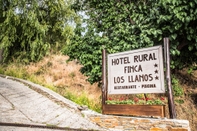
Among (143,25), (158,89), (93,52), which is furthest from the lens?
(93,52)

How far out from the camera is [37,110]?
5.35m

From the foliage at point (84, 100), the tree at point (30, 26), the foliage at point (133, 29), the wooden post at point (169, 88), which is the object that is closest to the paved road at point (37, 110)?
the foliage at point (84, 100)

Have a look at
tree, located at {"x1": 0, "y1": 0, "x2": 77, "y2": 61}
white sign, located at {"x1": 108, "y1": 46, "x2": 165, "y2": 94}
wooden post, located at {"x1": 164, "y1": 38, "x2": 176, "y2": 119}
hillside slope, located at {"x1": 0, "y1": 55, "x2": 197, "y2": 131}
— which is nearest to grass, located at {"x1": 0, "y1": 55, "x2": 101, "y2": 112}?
hillside slope, located at {"x1": 0, "y1": 55, "x2": 197, "y2": 131}

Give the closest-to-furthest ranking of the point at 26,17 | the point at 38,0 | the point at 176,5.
Answer: 1. the point at 176,5
2. the point at 26,17
3. the point at 38,0

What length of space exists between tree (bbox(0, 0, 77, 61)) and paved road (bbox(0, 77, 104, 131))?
523cm

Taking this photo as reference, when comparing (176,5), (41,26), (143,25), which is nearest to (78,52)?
(143,25)

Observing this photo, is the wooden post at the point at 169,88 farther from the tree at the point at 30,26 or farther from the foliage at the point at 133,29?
the tree at the point at 30,26

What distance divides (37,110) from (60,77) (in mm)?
4698

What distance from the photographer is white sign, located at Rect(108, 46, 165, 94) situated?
Answer: 4586mm

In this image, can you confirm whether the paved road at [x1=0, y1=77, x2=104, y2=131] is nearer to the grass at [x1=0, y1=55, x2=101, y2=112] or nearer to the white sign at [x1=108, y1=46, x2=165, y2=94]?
the grass at [x1=0, y1=55, x2=101, y2=112]

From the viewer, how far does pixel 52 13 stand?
1280 cm

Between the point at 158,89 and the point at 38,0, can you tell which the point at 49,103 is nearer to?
the point at 158,89

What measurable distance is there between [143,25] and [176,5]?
109 cm

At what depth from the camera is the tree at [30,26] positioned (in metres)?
11.4
